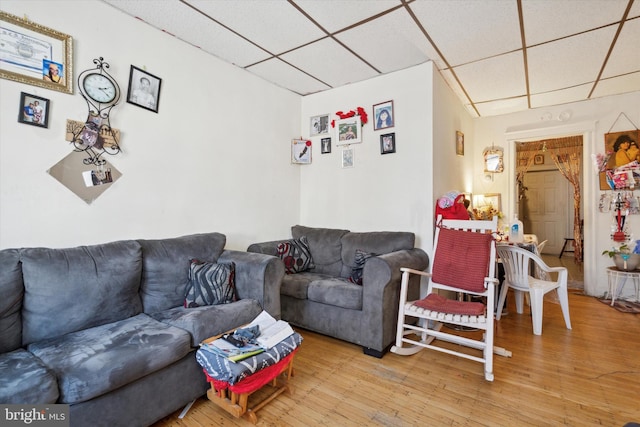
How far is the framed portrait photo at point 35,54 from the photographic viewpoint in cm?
178

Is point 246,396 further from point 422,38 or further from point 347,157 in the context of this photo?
point 422,38

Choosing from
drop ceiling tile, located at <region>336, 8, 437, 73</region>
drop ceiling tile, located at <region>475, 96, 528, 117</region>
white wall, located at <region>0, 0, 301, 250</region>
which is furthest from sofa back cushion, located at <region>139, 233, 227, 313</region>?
drop ceiling tile, located at <region>475, 96, 528, 117</region>

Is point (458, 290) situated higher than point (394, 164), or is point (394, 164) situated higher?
point (394, 164)

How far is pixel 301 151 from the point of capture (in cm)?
378

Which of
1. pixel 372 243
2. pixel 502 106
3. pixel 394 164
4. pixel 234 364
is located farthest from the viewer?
pixel 502 106

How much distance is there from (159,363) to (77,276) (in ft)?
2.42

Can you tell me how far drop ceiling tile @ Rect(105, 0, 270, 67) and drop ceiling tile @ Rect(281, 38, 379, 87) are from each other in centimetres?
35

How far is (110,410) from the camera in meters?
1.40

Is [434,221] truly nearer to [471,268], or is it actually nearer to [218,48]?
[471,268]

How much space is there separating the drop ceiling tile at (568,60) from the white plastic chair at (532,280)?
5.72 ft

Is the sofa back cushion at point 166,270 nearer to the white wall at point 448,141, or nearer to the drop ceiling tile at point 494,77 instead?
the white wall at point 448,141

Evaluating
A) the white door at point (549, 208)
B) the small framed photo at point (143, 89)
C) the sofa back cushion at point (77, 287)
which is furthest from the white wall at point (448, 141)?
the white door at point (549, 208)

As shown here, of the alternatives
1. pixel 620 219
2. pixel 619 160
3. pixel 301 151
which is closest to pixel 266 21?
pixel 301 151

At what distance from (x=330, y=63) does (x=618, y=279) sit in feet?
13.7
